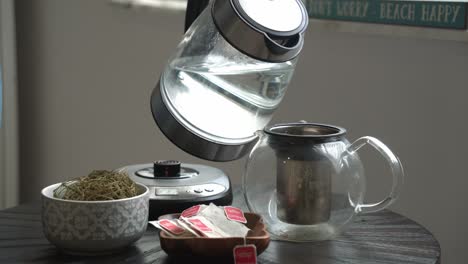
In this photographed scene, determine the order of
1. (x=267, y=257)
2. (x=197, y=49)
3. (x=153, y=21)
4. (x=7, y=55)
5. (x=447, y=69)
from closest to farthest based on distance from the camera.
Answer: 1. (x=267, y=257)
2. (x=197, y=49)
3. (x=447, y=69)
4. (x=153, y=21)
5. (x=7, y=55)

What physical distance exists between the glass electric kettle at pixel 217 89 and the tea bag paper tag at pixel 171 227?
0.16m

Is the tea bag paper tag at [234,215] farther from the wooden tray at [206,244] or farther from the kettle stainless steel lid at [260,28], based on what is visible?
the kettle stainless steel lid at [260,28]

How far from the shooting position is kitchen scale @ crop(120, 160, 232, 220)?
3.46 feet

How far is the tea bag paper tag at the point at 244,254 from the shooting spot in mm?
858

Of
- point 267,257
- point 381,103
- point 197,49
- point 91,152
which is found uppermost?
point 197,49

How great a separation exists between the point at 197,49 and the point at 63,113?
109cm

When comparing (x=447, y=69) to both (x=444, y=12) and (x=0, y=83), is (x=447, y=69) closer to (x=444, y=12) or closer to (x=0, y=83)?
(x=444, y=12)

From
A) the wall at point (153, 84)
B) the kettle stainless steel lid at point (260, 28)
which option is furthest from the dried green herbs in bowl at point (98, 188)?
the wall at point (153, 84)

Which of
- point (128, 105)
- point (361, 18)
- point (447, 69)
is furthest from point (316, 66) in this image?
point (128, 105)

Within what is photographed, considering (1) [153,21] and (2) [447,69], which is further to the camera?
(1) [153,21]

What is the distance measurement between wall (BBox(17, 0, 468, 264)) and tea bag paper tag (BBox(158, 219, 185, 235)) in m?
0.66

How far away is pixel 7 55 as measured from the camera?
79.9 inches

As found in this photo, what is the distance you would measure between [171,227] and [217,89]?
0.26m

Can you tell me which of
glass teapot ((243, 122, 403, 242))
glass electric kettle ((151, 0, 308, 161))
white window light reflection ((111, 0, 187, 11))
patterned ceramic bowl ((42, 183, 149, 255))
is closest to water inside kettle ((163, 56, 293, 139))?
glass electric kettle ((151, 0, 308, 161))
